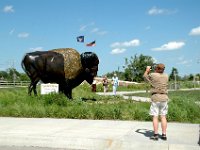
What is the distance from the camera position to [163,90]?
879 centimetres

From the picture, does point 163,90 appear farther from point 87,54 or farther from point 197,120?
point 87,54

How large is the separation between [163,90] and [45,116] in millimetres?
5606

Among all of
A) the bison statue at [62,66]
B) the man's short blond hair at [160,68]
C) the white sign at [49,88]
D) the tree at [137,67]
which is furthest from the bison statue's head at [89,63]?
the tree at [137,67]

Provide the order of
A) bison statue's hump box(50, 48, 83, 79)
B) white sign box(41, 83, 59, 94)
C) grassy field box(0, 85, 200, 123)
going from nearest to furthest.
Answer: grassy field box(0, 85, 200, 123)
bison statue's hump box(50, 48, 83, 79)
white sign box(41, 83, 59, 94)

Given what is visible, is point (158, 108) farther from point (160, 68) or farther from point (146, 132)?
point (146, 132)

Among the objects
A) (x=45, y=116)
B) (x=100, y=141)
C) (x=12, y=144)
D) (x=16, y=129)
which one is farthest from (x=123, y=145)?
(x=45, y=116)

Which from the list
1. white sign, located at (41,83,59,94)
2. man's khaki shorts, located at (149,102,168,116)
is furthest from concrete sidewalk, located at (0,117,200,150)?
white sign, located at (41,83,59,94)

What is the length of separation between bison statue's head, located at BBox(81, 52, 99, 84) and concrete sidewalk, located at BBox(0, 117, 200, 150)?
6.67 m

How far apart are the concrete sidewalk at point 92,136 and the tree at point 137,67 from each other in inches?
2729

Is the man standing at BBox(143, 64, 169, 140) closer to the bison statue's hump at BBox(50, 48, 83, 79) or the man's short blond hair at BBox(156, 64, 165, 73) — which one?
the man's short blond hair at BBox(156, 64, 165, 73)

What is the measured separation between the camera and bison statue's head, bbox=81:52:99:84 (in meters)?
17.7

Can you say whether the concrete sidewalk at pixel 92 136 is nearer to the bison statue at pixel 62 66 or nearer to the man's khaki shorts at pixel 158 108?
the man's khaki shorts at pixel 158 108

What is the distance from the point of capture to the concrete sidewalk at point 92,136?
8.46 metres

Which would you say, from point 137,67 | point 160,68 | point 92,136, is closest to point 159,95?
point 160,68
